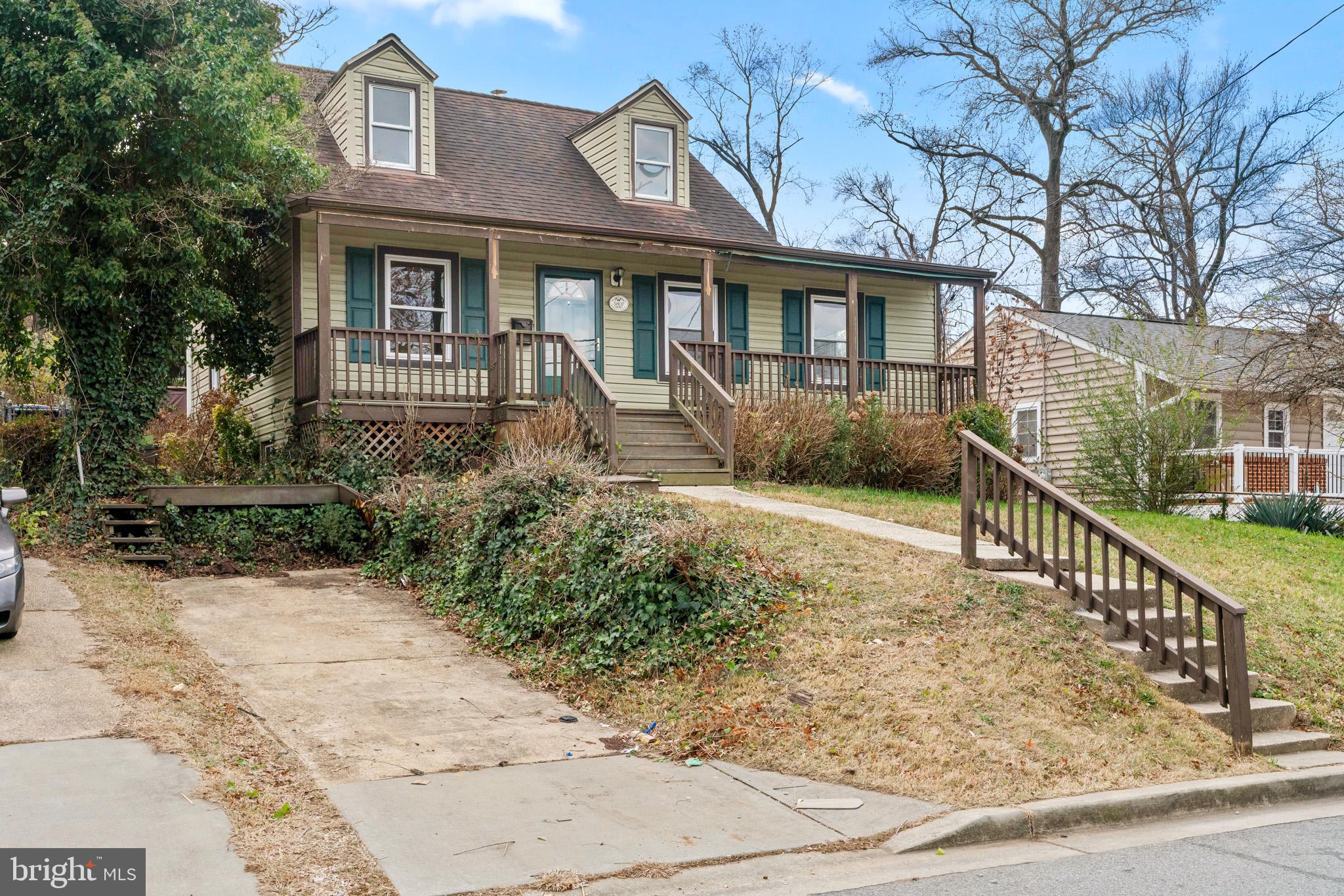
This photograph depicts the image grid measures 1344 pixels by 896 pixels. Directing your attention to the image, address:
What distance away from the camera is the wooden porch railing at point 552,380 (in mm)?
14289

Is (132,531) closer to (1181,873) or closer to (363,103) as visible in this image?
(363,103)

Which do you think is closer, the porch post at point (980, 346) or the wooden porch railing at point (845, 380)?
the wooden porch railing at point (845, 380)

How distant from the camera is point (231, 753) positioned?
602 cm

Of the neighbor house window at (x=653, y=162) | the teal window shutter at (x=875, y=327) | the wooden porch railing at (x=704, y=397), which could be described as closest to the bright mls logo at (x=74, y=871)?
the wooden porch railing at (x=704, y=397)

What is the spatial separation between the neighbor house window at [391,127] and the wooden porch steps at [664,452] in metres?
5.71

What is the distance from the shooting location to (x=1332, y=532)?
16.7m

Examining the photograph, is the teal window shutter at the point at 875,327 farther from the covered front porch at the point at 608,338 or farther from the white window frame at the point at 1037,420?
the white window frame at the point at 1037,420

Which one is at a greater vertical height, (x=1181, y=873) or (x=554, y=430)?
(x=554, y=430)

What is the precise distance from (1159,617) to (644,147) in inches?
572

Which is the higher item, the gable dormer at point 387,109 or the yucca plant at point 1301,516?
the gable dormer at point 387,109

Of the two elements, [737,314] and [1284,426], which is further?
[1284,426]

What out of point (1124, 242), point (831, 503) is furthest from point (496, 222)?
point (1124, 242)

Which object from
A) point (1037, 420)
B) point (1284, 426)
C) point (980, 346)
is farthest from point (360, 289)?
point (1284, 426)

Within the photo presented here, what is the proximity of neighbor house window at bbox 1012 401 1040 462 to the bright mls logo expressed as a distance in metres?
24.9
